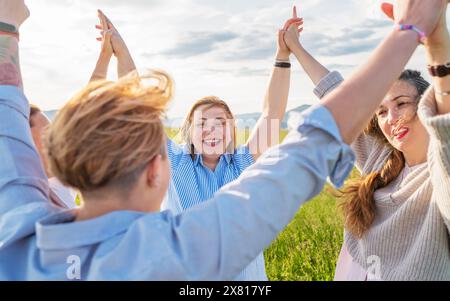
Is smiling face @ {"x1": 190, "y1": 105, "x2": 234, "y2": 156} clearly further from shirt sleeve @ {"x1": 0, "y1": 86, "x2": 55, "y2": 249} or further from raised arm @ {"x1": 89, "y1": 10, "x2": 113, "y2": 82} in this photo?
shirt sleeve @ {"x1": 0, "y1": 86, "x2": 55, "y2": 249}

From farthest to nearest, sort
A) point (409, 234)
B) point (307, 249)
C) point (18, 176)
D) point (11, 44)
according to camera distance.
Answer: point (307, 249)
point (409, 234)
point (11, 44)
point (18, 176)

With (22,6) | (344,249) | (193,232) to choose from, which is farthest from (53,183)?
(193,232)

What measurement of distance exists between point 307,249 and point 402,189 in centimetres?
270

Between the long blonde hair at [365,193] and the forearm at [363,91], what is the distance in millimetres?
1194

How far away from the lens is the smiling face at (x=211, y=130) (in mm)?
3475

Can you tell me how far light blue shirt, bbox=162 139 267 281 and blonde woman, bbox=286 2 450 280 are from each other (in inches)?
33.6

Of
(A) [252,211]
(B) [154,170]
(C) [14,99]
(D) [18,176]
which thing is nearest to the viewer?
(A) [252,211]

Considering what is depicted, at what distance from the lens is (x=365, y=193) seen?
238 centimetres

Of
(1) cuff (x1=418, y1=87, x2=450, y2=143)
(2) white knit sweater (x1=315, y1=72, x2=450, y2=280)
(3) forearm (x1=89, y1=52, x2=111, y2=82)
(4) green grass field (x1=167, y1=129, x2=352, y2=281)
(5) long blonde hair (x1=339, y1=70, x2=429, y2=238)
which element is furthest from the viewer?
(4) green grass field (x1=167, y1=129, x2=352, y2=281)

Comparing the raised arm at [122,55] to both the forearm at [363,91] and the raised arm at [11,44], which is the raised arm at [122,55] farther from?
the forearm at [363,91]

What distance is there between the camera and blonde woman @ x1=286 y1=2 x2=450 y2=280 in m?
1.67

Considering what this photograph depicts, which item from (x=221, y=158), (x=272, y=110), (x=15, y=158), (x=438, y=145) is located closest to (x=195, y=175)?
(x=221, y=158)

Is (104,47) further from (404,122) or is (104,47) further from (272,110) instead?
(404,122)

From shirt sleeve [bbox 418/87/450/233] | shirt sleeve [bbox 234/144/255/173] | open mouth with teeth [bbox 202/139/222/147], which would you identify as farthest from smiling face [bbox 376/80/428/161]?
open mouth with teeth [bbox 202/139/222/147]
